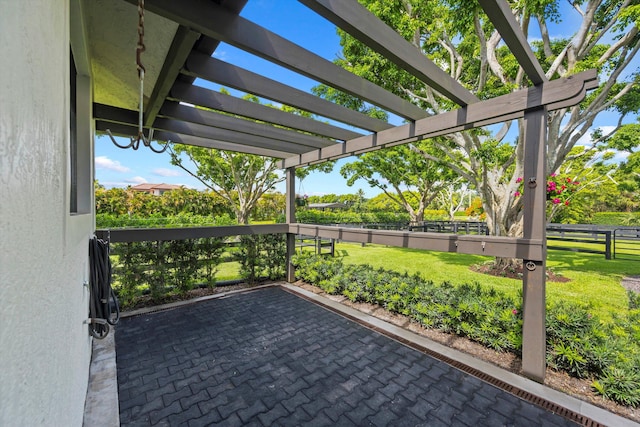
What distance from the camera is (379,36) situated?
2.06 meters

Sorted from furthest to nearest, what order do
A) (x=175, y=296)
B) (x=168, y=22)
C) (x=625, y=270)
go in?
(x=625, y=270)
(x=175, y=296)
(x=168, y=22)

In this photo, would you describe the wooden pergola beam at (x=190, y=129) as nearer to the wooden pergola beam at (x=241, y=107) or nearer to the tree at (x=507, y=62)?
the wooden pergola beam at (x=241, y=107)

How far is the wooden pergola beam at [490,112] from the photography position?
250cm

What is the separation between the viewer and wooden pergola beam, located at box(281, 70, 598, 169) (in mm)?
2500

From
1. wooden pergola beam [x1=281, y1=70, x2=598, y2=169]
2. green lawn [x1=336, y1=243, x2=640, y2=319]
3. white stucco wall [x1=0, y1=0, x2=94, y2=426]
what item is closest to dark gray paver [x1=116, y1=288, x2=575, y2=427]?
white stucco wall [x1=0, y1=0, x2=94, y2=426]

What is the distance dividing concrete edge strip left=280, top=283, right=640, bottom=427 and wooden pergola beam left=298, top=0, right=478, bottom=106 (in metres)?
2.99

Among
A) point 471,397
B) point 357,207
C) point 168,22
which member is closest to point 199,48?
point 168,22

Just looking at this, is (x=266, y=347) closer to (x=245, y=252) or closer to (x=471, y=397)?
(x=471, y=397)

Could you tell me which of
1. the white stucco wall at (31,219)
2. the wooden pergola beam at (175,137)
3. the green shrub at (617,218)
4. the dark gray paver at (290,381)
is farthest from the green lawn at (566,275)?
the green shrub at (617,218)

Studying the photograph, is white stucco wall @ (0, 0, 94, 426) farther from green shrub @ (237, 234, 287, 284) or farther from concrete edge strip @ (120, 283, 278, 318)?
green shrub @ (237, 234, 287, 284)

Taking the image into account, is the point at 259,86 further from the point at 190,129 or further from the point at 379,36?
the point at 190,129

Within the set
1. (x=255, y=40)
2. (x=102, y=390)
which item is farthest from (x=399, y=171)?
(x=102, y=390)

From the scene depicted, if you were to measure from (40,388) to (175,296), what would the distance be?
194 inches

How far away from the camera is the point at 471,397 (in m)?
2.51
